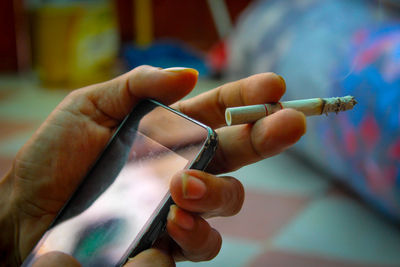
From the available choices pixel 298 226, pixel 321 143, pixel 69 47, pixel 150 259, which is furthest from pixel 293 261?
pixel 69 47

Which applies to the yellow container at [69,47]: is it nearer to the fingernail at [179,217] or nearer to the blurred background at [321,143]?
the blurred background at [321,143]

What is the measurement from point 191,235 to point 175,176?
0.23ft

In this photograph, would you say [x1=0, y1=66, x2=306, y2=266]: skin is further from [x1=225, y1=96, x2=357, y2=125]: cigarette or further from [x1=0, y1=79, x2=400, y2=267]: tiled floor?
[x1=0, y1=79, x2=400, y2=267]: tiled floor

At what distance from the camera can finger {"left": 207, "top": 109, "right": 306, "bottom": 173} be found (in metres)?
0.34

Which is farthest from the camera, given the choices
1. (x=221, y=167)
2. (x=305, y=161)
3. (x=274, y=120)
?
(x=305, y=161)

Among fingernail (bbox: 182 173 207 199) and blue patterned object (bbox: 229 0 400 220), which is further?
blue patterned object (bbox: 229 0 400 220)

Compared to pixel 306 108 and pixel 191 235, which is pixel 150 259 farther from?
pixel 306 108

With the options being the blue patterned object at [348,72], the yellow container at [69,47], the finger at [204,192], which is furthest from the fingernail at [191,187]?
the yellow container at [69,47]

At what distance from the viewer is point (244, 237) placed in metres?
0.80

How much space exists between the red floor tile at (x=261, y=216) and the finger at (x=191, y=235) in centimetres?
28

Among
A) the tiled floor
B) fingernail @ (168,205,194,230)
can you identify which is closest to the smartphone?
fingernail @ (168,205,194,230)

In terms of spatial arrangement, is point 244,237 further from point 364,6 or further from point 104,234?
point 364,6

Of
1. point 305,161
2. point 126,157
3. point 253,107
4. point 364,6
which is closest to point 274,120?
point 253,107

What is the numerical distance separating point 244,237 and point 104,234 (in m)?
0.41
